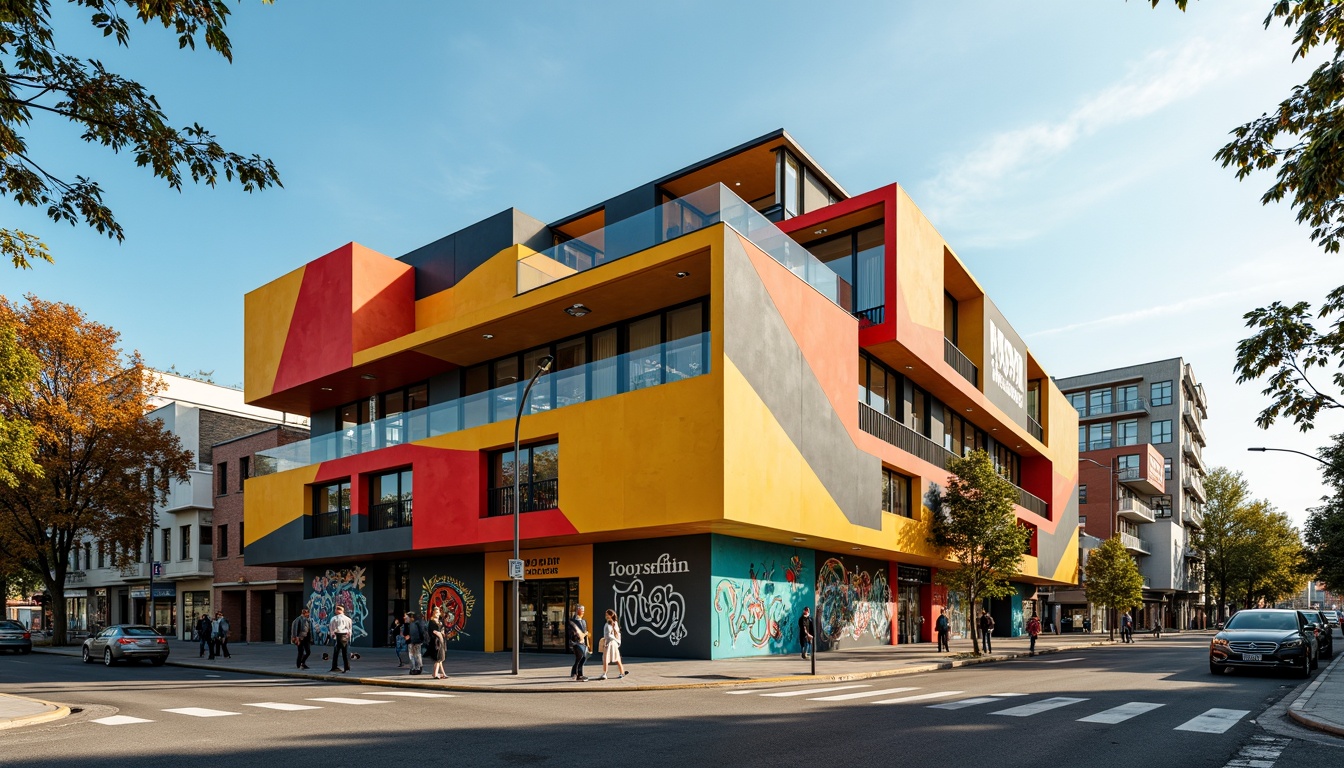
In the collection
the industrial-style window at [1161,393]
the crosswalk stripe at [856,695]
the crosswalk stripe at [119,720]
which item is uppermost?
the industrial-style window at [1161,393]

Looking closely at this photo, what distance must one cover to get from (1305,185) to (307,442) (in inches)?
1340

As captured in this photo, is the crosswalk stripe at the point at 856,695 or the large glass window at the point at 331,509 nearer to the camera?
the crosswalk stripe at the point at 856,695

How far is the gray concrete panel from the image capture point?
2383cm

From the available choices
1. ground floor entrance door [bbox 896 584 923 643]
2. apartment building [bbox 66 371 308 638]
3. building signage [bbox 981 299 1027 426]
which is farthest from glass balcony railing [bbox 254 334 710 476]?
building signage [bbox 981 299 1027 426]

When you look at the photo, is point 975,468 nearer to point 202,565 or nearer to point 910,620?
point 910,620

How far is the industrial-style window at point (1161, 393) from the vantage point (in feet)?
285

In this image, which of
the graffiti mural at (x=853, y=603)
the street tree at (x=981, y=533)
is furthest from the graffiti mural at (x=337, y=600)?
the street tree at (x=981, y=533)

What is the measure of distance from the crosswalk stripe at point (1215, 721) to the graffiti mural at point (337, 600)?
29.7m

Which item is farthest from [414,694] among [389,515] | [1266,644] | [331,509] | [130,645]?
[1266,644]

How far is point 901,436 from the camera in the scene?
1313 inches

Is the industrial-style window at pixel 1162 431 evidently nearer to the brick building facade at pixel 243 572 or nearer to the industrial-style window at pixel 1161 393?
the industrial-style window at pixel 1161 393

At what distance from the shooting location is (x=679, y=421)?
2395 centimetres

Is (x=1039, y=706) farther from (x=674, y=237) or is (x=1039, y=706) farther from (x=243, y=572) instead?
(x=243, y=572)

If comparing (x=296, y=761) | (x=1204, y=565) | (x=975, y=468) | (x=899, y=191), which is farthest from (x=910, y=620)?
(x=1204, y=565)
